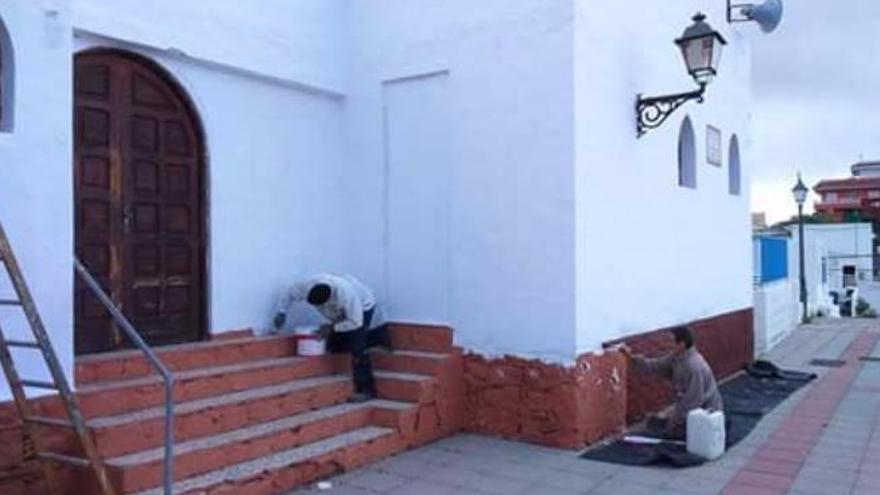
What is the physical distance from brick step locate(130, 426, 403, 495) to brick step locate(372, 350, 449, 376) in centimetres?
81

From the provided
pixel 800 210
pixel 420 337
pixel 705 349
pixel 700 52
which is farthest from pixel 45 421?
pixel 800 210

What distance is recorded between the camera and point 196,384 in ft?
19.8

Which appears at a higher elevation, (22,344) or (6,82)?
(6,82)

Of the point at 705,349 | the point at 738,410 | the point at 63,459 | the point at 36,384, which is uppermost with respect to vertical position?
the point at 36,384

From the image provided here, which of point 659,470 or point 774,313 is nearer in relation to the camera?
point 659,470

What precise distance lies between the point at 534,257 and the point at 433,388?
4.69ft

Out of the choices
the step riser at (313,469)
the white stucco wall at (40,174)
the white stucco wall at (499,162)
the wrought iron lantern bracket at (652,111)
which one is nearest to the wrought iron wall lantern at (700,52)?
the wrought iron lantern bracket at (652,111)

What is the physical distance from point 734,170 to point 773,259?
5.49 metres

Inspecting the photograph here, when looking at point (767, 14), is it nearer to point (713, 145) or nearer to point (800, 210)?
point (713, 145)

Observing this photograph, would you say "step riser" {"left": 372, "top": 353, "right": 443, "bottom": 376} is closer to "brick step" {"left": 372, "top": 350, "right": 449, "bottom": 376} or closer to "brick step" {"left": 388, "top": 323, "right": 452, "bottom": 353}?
"brick step" {"left": 372, "top": 350, "right": 449, "bottom": 376}

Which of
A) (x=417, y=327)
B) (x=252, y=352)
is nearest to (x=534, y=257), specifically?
(x=417, y=327)

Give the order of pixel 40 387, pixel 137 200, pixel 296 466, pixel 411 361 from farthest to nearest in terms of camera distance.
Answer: pixel 411 361 → pixel 137 200 → pixel 296 466 → pixel 40 387

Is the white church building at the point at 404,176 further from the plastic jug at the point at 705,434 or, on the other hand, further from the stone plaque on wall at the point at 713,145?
the stone plaque on wall at the point at 713,145

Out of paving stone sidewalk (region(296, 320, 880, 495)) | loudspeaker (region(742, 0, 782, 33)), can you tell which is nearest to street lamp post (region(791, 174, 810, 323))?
loudspeaker (region(742, 0, 782, 33))
